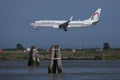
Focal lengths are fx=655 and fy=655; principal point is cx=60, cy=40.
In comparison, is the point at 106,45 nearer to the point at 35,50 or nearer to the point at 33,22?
the point at 33,22

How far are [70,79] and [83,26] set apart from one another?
421 feet

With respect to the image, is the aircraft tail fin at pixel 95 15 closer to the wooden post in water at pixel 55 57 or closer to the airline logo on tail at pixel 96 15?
the airline logo on tail at pixel 96 15

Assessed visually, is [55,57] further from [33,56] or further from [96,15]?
[96,15]

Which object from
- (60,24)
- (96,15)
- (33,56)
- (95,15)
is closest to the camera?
(33,56)

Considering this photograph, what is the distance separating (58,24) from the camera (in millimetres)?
168625

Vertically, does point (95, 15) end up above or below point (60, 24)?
above

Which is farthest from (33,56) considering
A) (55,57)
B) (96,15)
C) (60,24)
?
(96,15)

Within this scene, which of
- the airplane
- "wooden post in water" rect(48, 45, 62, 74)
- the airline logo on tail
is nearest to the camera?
"wooden post in water" rect(48, 45, 62, 74)

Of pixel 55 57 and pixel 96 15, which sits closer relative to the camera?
pixel 55 57

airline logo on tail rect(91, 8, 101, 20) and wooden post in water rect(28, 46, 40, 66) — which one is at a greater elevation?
airline logo on tail rect(91, 8, 101, 20)

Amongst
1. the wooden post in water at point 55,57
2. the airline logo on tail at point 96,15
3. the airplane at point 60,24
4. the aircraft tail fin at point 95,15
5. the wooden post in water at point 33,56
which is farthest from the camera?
the airline logo on tail at point 96,15

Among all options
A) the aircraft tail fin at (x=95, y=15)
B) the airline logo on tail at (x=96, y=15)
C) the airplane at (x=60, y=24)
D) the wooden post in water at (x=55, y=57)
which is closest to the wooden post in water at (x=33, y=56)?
the wooden post in water at (x=55, y=57)

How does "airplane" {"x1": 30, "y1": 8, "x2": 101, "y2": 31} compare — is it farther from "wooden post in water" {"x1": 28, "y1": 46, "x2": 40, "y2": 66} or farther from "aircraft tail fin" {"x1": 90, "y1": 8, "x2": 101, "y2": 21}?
"wooden post in water" {"x1": 28, "y1": 46, "x2": 40, "y2": 66}

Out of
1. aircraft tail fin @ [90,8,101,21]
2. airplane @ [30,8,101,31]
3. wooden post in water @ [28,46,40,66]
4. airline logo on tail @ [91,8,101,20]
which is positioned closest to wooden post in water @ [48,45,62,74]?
wooden post in water @ [28,46,40,66]
